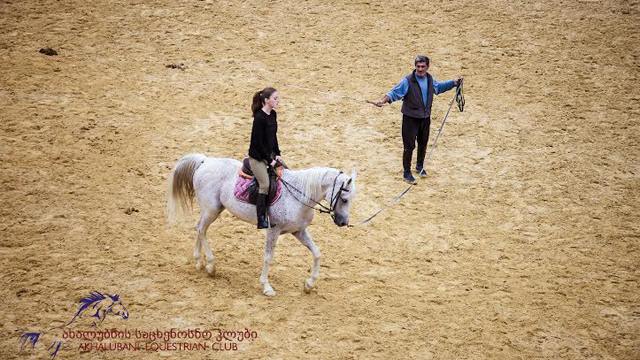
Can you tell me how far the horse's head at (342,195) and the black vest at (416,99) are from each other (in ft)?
12.1

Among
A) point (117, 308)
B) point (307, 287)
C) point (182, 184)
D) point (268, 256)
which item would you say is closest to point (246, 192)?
point (268, 256)

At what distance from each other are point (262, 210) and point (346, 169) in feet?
12.2

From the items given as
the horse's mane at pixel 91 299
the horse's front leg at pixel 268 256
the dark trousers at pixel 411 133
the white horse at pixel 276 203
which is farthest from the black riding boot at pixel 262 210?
the dark trousers at pixel 411 133

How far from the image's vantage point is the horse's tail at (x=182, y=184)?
22.1 feet

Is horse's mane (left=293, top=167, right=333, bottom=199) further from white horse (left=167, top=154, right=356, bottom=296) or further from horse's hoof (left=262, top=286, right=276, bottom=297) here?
horse's hoof (left=262, top=286, right=276, bottom=297)

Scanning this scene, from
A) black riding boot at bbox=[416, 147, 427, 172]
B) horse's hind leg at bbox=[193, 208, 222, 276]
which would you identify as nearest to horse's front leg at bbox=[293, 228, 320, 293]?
horse's hind leg at bbox=[193, 208, 222, 276]

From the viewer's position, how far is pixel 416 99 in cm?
909

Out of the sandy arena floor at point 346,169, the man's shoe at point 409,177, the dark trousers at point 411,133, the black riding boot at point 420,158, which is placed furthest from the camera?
the black riding boot at point 420,158

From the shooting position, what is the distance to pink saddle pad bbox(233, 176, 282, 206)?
6184 millimetres

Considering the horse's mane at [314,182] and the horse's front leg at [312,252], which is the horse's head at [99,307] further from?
the horse's mane at [314,182]

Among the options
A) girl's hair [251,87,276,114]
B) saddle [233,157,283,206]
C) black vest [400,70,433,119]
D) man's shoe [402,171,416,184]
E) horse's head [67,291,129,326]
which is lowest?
horse's head [67,291,129,326]

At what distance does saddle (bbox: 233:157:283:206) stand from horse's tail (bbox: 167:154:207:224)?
31.4 inches

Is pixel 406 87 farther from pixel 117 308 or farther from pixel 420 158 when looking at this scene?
pixel 117 308

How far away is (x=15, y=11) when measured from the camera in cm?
1356
